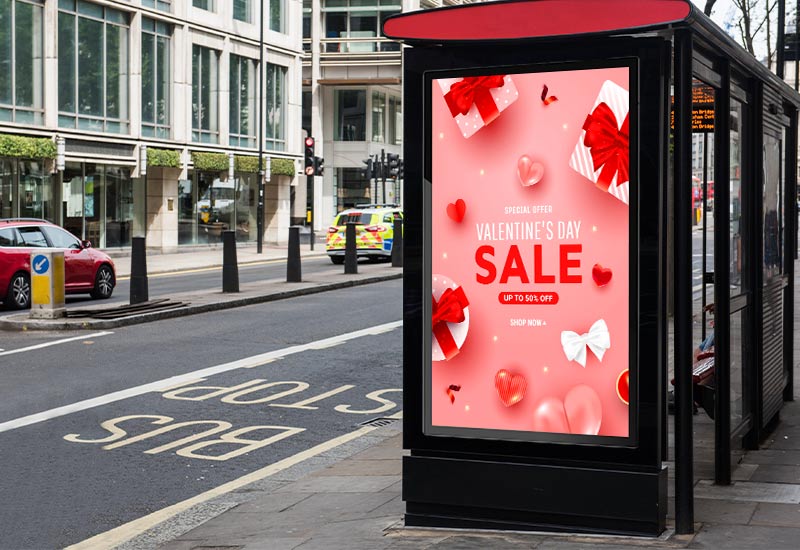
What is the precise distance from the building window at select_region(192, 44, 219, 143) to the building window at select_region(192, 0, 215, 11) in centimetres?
142

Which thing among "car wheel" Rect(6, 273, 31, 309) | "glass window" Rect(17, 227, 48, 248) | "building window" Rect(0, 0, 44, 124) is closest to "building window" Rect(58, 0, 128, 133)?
"building window" Rect(0, 0, 44, 124)

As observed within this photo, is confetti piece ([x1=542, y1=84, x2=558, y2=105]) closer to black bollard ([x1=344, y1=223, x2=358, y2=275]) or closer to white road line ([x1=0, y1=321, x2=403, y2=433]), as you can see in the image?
white road line ([x1=0, y1=321, x2=403, y2=433])

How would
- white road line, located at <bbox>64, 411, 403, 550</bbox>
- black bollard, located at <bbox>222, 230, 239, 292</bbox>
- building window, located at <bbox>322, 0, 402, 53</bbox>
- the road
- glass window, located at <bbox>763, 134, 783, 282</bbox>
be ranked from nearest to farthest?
white road line, located at <bbox>64, 411, 403, 550</bbox> < the road < glass window, located at <bbox>763, 134, 783, 282</bbox> < black bollard, located at <bbox>222, 230, 239, 292</bbox> < building window, located at <bbox>322, 0, 402, 53</bbox>

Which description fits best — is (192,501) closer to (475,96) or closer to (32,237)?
(475,96)

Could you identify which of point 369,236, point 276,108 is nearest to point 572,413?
point 369,236

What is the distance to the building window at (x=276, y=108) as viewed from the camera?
154 ft

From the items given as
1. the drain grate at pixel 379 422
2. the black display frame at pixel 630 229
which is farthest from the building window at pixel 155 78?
the black display frame at pixel 630 229

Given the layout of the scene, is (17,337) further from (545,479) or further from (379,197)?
(379,197)

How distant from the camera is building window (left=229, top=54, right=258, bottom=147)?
4438 cm

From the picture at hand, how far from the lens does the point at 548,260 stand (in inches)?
224

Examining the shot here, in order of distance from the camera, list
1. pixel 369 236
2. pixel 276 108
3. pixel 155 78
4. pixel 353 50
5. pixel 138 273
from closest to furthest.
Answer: pixel 138 273 < pixel 369 236 < pixel 155 78 < pixel 276 108 < pixel 353 50

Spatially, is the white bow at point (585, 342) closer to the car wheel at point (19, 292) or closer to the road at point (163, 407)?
the road at point (163, 407)

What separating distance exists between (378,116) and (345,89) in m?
2.61

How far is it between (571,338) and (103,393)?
658 centimetres
